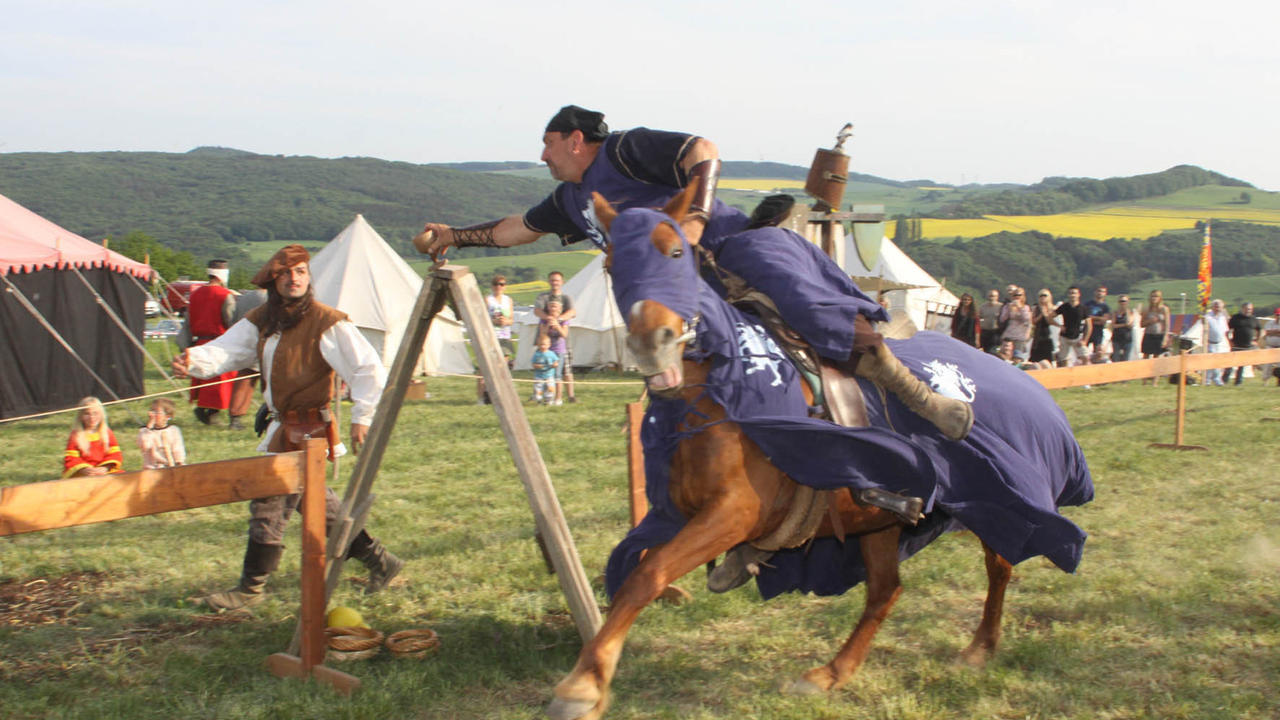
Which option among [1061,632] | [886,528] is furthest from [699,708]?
[1061,632]

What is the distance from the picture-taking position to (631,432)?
5465 millimetres

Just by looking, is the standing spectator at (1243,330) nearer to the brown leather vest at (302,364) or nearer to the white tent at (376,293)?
the white tent at (376,293)

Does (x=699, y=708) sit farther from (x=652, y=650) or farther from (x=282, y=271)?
(x=282, y=271)

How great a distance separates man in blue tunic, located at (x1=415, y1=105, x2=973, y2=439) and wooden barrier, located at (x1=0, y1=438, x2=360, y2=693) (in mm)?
1056

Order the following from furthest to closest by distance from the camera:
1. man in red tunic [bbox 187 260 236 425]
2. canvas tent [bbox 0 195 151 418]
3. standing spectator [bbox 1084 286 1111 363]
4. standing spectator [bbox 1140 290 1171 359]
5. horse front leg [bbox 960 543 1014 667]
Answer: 1. standing spectator [bbox 1084 286 1111 363]
2. standing spectator [bbox 1140 290 1171 359]
3. canvas tent [bbox 0 195 151 418]
4. man in red tunic [bbox 187 260 236 425]
5. horse front leg [bbox 960 543 1014 667]

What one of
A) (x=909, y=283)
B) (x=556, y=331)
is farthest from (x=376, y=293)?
(x=909, y=283)

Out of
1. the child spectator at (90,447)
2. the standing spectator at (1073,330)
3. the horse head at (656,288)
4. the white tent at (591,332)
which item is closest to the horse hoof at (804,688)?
the horse head at (656,288)

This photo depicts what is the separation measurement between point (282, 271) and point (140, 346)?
424 inches

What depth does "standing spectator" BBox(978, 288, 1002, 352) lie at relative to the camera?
15.8 metres

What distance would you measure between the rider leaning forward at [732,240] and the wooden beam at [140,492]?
1.09 metres

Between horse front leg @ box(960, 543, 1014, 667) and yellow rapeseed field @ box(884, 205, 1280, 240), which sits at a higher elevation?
yellow rapeseed field @ box(884, 205, 1280, 240)

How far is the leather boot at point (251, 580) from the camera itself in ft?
16.0

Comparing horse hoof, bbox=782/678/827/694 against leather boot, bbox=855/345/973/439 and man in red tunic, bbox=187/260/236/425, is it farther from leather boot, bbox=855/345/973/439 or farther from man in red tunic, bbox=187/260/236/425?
man in red tunic, bbox=187/260/236/425

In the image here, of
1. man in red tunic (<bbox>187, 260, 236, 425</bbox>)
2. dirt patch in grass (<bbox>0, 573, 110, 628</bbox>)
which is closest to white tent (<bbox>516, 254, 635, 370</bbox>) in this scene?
man in red tunic (<bbox>187, 260, 236, 425</bbox>)
